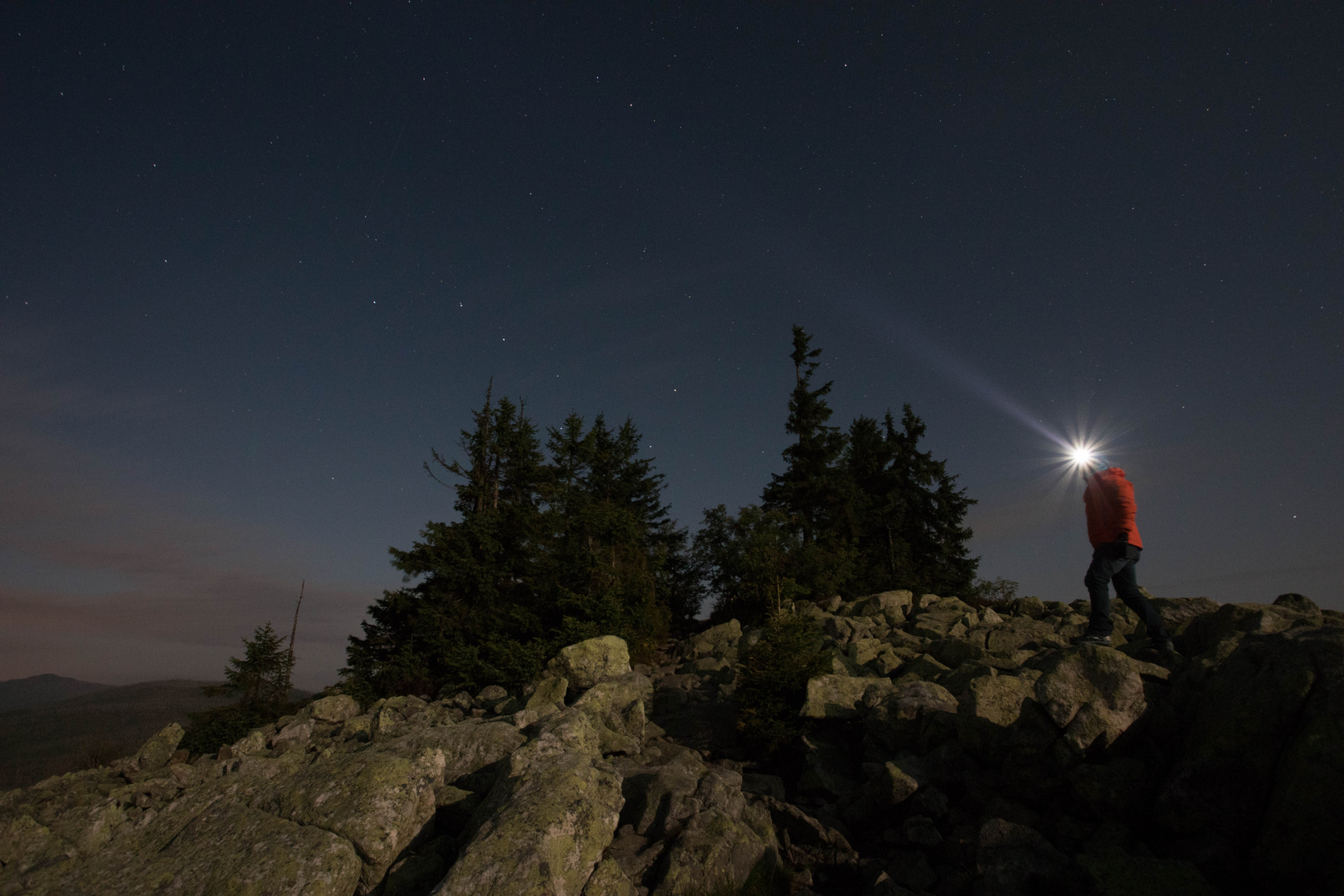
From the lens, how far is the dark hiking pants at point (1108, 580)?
35.0 feet

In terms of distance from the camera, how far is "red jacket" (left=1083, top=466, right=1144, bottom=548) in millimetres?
10617

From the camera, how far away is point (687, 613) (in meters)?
38.2

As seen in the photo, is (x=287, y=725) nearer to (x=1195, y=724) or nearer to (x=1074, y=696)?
(x=1074, y=696)

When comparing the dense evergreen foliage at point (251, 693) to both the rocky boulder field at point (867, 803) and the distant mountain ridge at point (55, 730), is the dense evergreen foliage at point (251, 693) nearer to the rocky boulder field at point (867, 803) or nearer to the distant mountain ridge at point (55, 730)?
the rocky boulder field at point (867, 803)

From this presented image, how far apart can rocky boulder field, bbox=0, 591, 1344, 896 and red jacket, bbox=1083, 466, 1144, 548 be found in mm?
2244

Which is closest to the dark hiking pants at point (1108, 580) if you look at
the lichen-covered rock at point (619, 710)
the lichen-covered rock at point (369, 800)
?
the lichen-covered rock at point (619, 710)

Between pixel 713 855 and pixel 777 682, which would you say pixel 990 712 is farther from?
pixel 713 855

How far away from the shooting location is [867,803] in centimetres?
991

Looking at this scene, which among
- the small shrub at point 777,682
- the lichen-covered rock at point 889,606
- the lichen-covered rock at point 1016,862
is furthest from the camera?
the lichen-covered rock at point 889,606

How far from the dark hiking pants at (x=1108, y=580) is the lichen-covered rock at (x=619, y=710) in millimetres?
9984

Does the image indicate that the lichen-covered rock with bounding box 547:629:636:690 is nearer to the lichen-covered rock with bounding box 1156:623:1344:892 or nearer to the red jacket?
the red jacket

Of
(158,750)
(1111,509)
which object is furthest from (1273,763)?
(158,750)

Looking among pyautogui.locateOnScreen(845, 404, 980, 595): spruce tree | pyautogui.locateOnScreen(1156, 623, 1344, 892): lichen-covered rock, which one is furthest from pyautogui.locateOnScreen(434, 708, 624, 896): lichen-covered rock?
pyautogui.locateOnScreen(845, 404, 980, 595): spruce tree

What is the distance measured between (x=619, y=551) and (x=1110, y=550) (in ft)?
72.1
